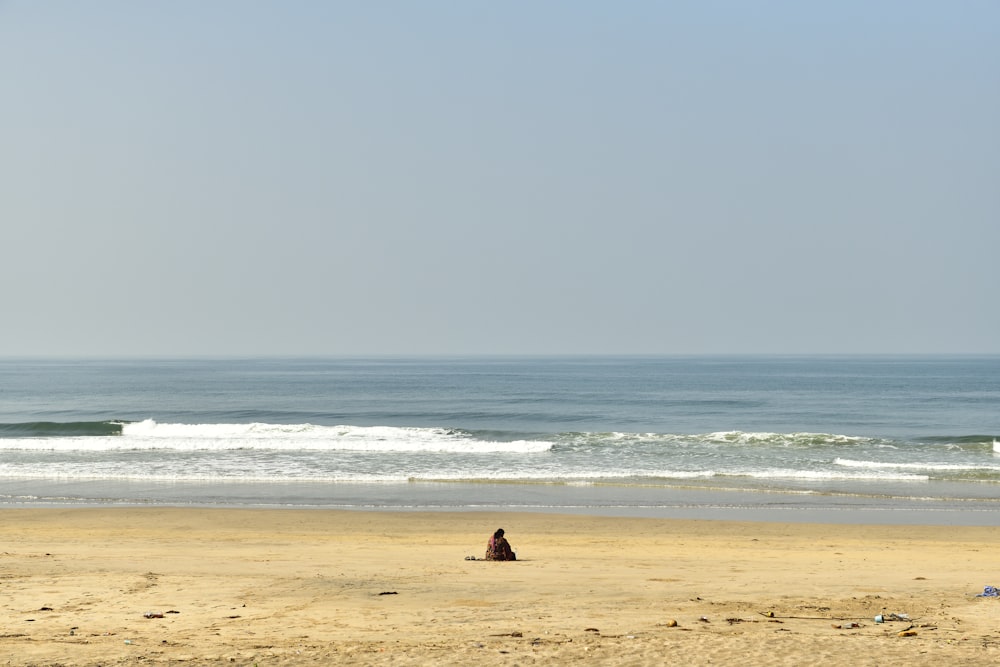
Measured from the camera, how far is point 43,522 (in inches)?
784

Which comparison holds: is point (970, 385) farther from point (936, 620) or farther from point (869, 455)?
point (936, 620)

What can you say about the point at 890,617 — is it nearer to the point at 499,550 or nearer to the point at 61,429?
the point at 499,550

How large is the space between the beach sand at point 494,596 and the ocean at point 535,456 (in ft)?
14.9

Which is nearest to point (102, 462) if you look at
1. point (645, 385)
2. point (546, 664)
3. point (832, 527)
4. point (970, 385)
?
point (832, 527)

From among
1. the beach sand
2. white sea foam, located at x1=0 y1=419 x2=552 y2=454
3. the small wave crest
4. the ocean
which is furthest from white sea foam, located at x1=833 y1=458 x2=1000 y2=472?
the small wave crest

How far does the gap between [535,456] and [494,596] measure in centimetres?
2262

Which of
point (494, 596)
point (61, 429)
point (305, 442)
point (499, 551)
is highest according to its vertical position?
point (494, 596)

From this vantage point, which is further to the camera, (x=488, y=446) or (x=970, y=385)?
(x=970, y=385)

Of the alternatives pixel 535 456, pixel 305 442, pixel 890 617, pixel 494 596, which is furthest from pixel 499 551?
pixel 305 442

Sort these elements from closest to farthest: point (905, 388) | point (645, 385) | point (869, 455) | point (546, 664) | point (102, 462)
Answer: point (546, 664), point (102, 462), point (869, 455), point (905, 388), point (645, 385)

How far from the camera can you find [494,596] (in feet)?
38.3

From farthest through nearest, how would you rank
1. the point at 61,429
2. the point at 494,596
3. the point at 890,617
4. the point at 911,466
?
the point at 61,429
the point at 911,466
the point at 494,596
the point at 890,617

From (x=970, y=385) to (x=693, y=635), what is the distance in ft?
302

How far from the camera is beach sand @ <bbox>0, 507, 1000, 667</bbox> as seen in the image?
8914 millimetres
